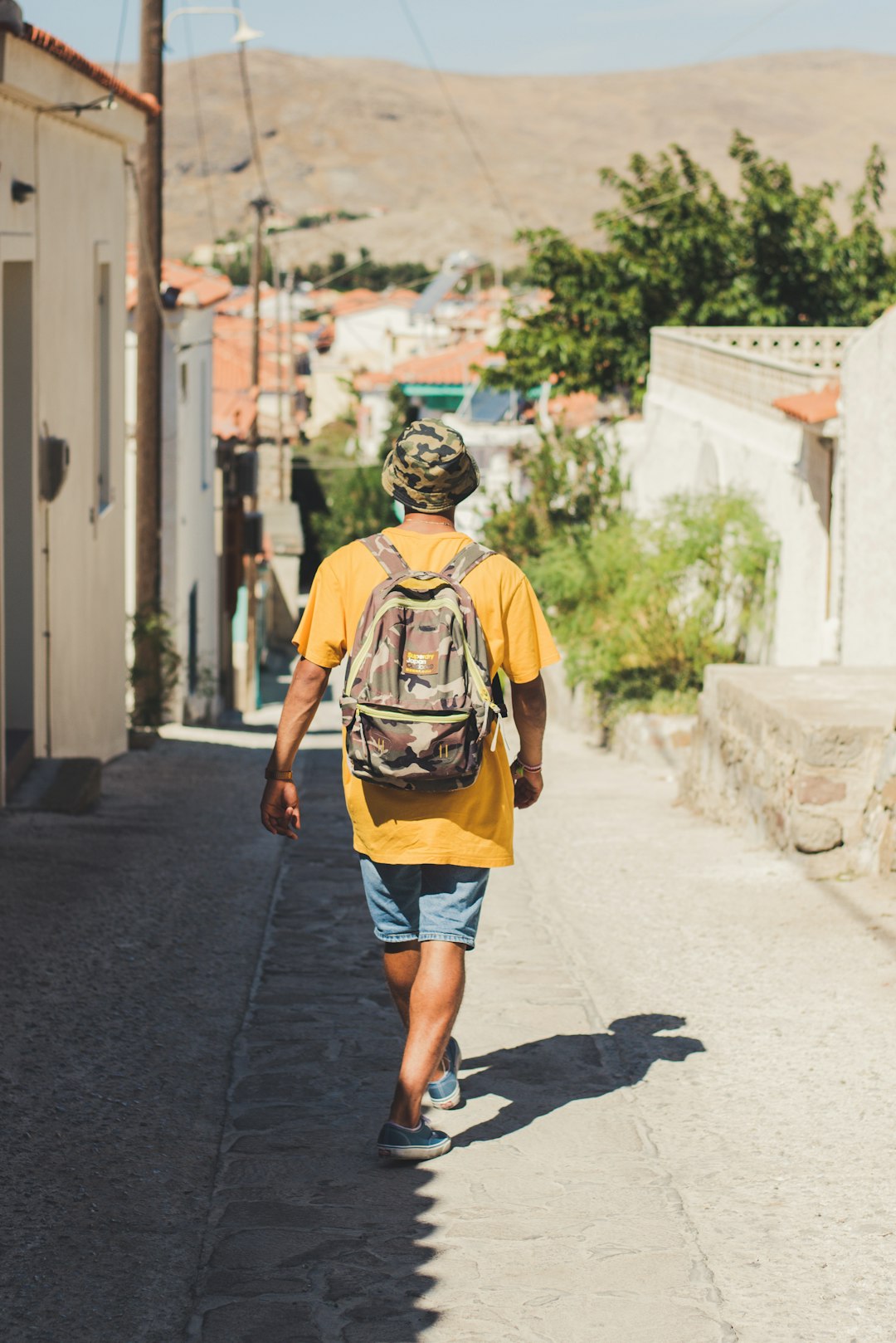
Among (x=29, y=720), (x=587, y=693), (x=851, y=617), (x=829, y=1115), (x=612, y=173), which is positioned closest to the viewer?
(x=829, y=1115)

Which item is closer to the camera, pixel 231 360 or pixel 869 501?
pixel 869 501

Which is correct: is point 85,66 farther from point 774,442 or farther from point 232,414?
point 232,414

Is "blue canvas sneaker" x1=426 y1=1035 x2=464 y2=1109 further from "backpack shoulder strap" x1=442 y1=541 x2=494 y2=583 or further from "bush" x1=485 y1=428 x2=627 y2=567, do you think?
"bush" x1=485 y1=428 x2=627 y2=567

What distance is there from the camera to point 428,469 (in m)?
3.99

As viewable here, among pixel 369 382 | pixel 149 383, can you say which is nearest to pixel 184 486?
pixel 149 383

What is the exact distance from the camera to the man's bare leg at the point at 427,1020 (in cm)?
394

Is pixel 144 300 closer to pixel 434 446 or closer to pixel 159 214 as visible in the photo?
pixel 159 214

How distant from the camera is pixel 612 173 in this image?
2697cm

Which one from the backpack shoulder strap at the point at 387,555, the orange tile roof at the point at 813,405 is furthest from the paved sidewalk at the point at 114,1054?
the orange tile roof at the point at 813,405

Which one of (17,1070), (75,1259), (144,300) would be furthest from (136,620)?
(75,1259)

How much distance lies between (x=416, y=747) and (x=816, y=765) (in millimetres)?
3660

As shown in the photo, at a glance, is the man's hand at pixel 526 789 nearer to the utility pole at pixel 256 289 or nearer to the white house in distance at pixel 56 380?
the white house in distance at pixel 56 380

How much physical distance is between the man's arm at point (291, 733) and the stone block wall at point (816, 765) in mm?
3294

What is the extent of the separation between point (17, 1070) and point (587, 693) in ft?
40.6
